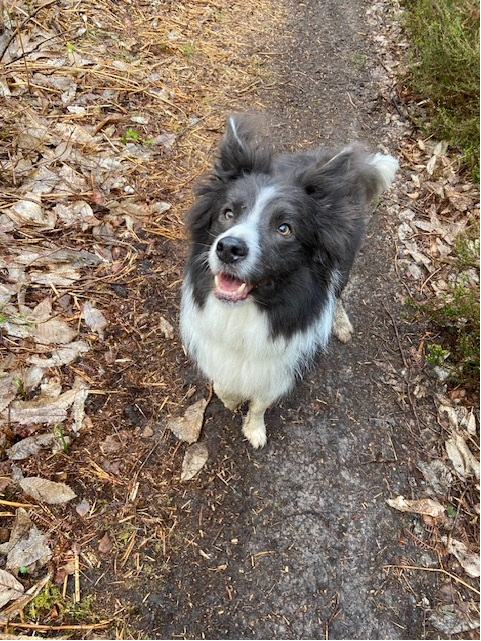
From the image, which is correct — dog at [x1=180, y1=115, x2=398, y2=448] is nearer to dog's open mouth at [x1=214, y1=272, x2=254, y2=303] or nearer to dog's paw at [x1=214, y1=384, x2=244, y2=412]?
dog's open mouth at [x1=214, y1=272, x2=254, y2=303]

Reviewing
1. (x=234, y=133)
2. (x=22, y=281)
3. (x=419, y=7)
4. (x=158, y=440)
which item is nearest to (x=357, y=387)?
(x=158, y=440)

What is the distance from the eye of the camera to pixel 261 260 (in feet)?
8.12

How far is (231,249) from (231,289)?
0.31m

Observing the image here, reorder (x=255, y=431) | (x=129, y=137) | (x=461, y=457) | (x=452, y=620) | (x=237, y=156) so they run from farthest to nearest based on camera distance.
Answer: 1. (x=129, y=137)
2. (x=461, y=457)
3. (x=255, y=431)
4. (x=452, y=620)
5. (x=237, y=156)

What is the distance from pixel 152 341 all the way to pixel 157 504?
4.02 ft

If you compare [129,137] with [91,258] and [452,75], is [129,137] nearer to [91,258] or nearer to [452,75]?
[91,258]

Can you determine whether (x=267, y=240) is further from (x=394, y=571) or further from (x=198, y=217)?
(x=394, y=571)

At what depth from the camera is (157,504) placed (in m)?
3.08

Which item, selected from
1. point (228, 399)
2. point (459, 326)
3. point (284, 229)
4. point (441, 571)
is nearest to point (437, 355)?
point (459, 326)

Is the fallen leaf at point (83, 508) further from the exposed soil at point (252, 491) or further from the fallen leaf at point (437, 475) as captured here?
the fallen leaf at point (437, 475)

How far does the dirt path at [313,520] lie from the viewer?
281 centimetres

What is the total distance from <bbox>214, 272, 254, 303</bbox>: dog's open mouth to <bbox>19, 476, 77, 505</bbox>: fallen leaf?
1556 millimetres

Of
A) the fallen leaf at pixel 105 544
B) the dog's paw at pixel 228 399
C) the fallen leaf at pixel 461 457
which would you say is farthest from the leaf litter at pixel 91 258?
the fallen leaf at pixel 461 457

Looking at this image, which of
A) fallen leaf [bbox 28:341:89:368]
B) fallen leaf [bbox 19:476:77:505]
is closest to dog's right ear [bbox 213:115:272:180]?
fallen leaf [bbox 28:341:89:368]
